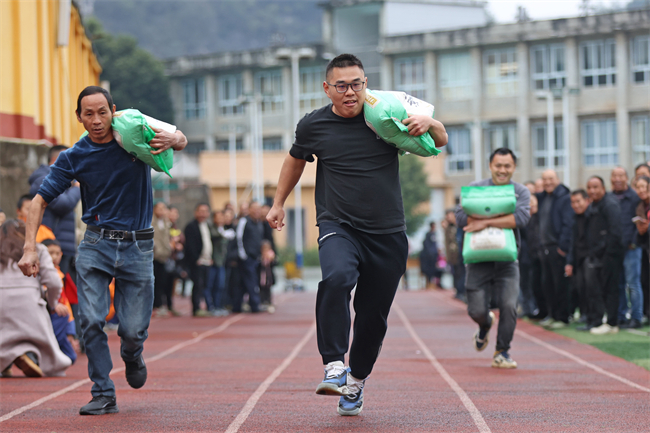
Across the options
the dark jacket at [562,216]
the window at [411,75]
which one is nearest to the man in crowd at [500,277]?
the dark jacket at [562,216]

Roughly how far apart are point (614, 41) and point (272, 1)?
9364cm

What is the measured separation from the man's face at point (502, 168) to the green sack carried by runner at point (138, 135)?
13.2ft

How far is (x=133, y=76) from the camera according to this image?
7781cm

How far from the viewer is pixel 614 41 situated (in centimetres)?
5934

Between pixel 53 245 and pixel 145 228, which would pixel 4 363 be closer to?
pixel 53 245

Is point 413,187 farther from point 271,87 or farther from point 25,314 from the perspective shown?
point 25,314

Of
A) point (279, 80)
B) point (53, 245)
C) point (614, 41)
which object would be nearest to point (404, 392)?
point (53, 245)

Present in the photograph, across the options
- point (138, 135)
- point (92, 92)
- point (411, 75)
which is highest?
point (411, 75)

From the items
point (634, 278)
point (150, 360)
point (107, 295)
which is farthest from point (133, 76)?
point (107, 295)

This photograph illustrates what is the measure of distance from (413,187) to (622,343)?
46.3 meters

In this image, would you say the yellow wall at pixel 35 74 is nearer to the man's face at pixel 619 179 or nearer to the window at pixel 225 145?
the man's face at pixel 619 179

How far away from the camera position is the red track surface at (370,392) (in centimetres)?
634

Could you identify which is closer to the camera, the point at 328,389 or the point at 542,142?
the point at 328,389

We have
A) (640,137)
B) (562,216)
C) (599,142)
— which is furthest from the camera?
(599,142)
